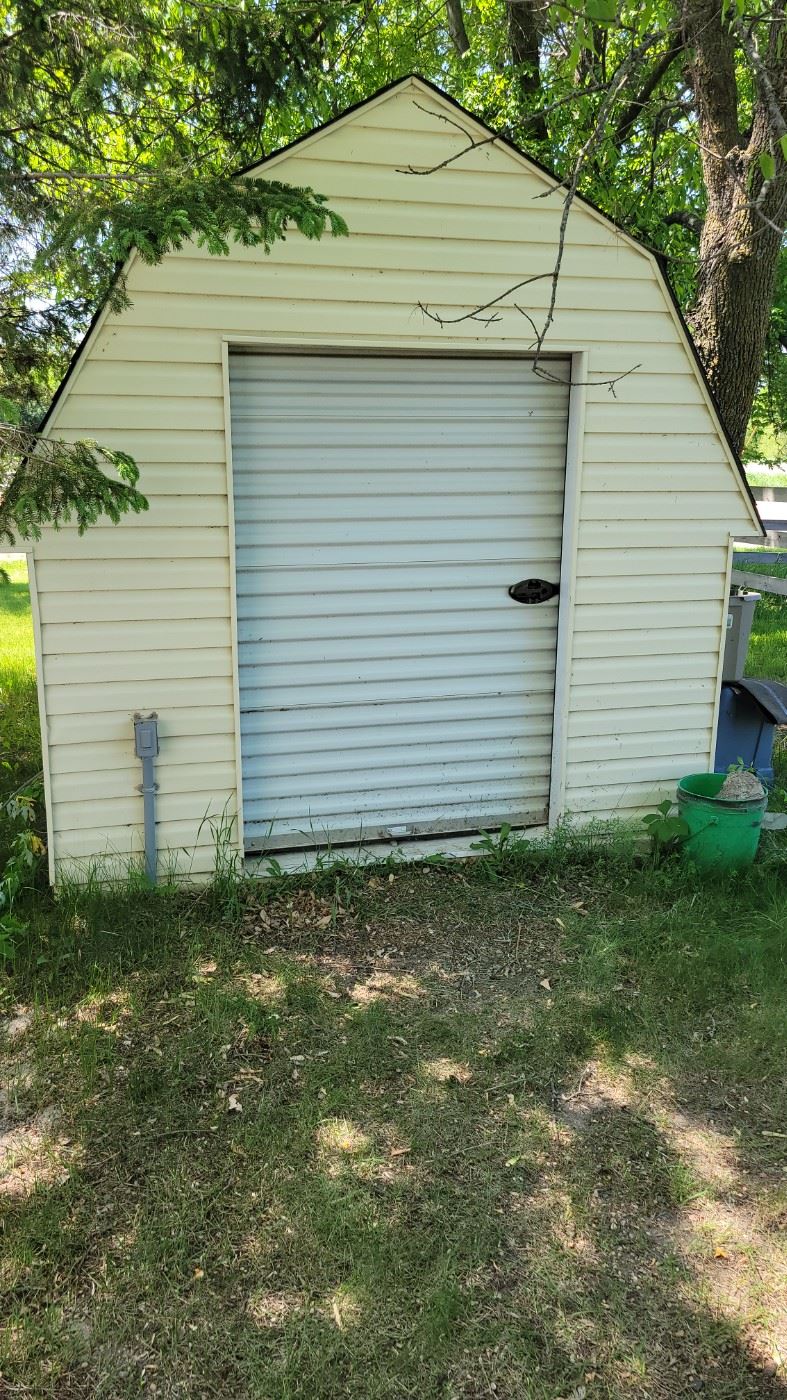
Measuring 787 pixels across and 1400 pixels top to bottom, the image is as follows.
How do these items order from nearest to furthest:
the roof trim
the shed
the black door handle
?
1. the roof trim
2. the shed
3. the black door handle

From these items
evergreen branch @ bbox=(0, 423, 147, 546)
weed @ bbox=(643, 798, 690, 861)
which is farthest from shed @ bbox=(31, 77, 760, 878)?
evergreen branch @ bbox=(0, 423, 147, 546)

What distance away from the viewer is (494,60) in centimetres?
972

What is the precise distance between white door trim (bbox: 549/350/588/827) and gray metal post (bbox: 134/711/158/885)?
2.14 m

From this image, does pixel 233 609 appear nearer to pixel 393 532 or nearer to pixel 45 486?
pixel 393 532

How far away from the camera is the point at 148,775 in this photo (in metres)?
4.55

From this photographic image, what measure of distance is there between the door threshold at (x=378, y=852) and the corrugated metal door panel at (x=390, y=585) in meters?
0.06

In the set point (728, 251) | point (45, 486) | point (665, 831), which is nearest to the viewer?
point (45, 486)

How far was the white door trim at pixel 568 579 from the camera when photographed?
4914mm

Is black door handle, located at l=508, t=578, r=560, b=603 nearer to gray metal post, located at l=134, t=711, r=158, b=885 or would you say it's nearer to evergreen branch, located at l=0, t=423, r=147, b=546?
gray metal post, located at l=134, t=711, r=158, b=885

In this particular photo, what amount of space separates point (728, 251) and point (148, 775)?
15.3 ft

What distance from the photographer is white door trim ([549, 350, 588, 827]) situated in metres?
4.91

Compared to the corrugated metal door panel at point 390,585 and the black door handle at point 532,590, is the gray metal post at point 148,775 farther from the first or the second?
the black door handle at point 532,590

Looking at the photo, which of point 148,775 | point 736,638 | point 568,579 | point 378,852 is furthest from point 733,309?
point 148,775

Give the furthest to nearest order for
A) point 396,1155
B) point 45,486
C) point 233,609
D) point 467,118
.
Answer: point 233,609 < point 467,118 < point 45,486 < point 396,1155
